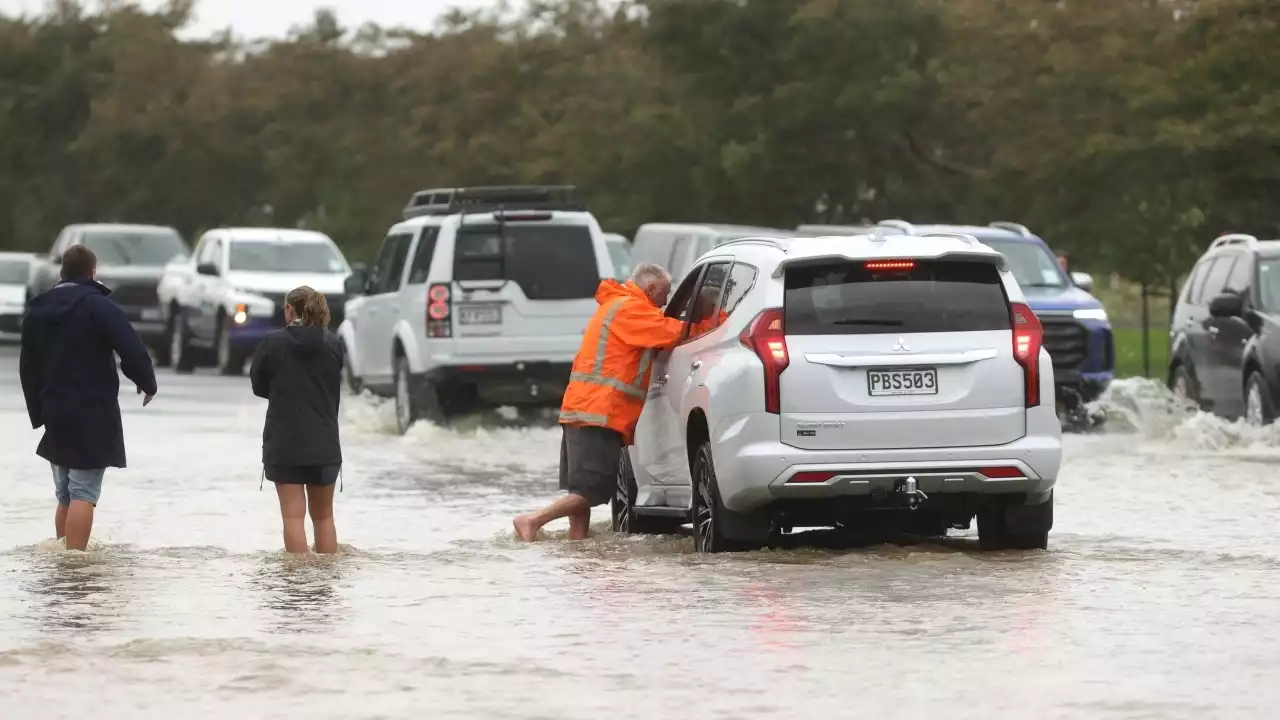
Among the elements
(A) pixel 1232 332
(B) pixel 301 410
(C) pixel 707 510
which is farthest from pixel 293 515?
(A) pixel 1232 332

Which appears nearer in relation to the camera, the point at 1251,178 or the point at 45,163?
the point at 1251,178

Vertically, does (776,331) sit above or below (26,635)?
above

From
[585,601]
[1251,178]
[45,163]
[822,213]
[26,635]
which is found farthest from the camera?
[45,163]

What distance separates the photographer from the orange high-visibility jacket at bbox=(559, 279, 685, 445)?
1432 cm

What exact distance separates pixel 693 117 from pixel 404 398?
21.1m

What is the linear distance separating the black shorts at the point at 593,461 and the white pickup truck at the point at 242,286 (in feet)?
64.6

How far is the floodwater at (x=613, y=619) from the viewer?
884cm

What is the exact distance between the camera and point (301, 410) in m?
13.4

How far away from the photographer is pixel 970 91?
4025 cm

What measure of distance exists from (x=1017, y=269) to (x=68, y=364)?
13.4 m

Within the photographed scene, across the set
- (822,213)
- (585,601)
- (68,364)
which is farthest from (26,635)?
(822,213)

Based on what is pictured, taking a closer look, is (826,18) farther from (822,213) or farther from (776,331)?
(776,331)

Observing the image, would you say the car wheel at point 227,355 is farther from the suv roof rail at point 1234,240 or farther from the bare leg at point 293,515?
the bare leg at point 293,515

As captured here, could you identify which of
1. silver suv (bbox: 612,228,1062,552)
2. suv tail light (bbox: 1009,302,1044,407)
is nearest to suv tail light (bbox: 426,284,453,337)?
silver suv (bbox: 612,228,1062,552)
